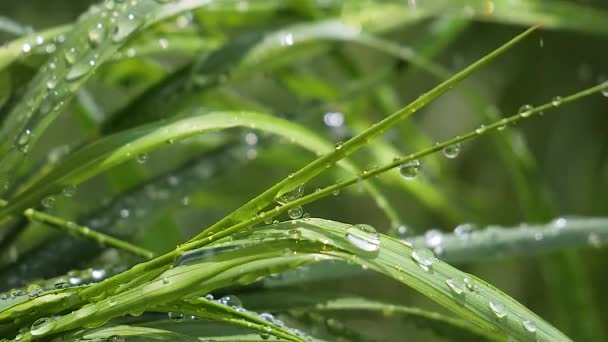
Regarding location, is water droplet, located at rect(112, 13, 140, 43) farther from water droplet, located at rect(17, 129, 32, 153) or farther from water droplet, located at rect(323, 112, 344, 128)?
water droplet, located at rect(323, 112, 344, 128)

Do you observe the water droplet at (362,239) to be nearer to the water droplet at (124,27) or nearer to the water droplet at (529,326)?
the water droplet at (529,326)

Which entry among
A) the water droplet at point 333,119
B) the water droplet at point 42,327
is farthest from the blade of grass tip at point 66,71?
the water droplet at point 333,119

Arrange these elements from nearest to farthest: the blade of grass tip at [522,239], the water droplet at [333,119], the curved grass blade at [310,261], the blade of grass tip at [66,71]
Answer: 1. the curved grass blade at [310,261]
2. the blade of grass tip at [66,71]
3. the blade of grass tip at [522,239]
4. the water droplet at [333,119]

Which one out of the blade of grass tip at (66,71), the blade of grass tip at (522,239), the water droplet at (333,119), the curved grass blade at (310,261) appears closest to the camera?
the curved grass blade at (310,261)

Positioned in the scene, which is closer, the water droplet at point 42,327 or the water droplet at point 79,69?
the water droplet at point 42,327

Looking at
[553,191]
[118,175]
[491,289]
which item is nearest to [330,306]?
[491,289]

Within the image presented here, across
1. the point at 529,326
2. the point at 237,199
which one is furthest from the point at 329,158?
the point at 237,199

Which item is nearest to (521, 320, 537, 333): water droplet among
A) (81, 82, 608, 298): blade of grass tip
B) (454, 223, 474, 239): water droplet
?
(81, 82, 608, 298): blade of grass tip

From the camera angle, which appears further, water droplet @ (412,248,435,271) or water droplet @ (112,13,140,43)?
water droplet @ (112,13,140,43)
